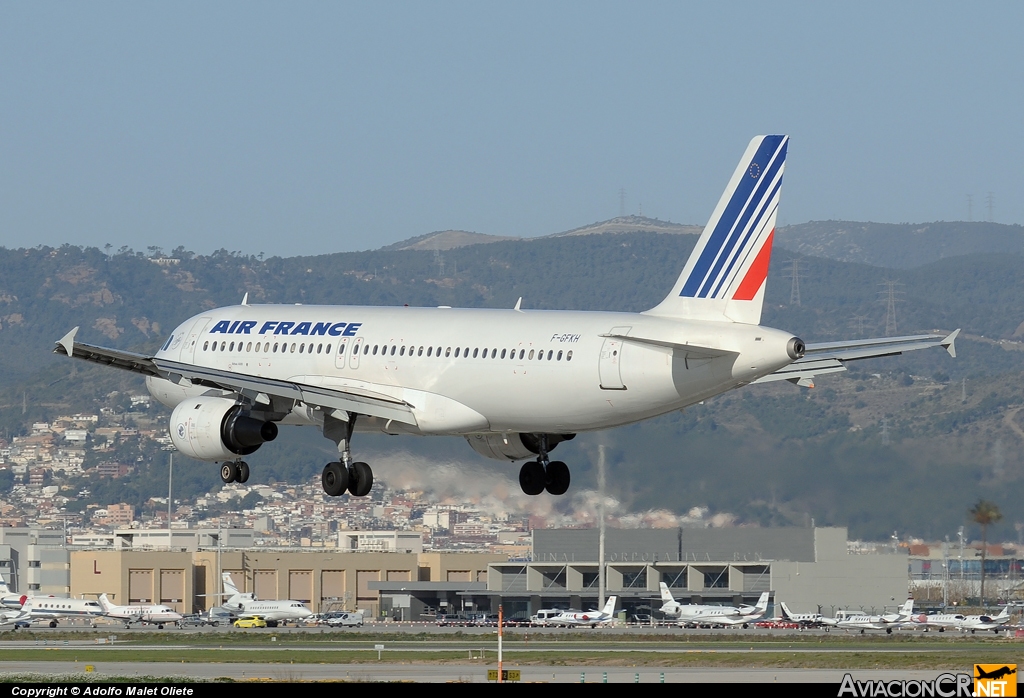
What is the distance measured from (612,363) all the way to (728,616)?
72.2m

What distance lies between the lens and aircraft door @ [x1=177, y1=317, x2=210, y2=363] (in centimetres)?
5678

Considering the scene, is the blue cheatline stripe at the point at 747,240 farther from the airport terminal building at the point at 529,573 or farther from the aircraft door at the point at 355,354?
the airport terminal building at the point at 529,573

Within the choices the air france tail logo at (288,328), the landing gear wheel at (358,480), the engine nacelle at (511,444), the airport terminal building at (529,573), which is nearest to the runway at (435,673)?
the landing gear wheel at (358,480)

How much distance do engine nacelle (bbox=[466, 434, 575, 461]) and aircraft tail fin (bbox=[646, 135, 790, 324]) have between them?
24.5 ft

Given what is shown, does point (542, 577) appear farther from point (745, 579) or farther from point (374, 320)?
point (374, 320)

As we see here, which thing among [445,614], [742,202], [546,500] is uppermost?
[742,202]

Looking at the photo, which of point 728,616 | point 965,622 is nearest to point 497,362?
point 965,622

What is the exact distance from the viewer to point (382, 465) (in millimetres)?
75688

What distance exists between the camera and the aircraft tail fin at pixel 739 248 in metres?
47.8

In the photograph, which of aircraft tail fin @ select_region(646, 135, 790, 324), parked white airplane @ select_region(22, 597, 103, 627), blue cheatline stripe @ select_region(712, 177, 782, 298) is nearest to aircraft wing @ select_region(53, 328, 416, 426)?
aircraft tail fin @ select_region(646, 135, 790, 324)

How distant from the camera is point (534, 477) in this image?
5456 centimetres

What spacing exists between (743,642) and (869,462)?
20.4 m

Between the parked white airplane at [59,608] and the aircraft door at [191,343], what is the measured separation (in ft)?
231

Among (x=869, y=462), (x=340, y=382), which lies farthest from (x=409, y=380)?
(x=869, y=462)
